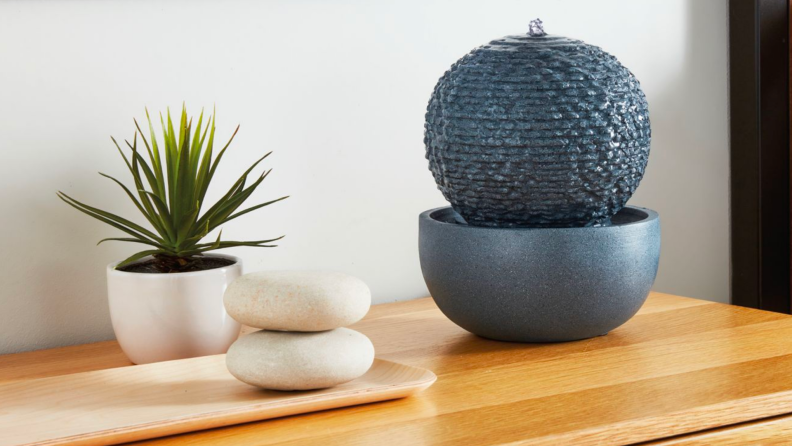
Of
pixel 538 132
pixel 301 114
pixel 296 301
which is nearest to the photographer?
pixel 296 301

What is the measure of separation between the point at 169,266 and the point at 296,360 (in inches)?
9.6

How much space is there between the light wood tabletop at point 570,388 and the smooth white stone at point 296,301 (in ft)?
0.24

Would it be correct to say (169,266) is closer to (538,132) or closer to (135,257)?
(135,257)

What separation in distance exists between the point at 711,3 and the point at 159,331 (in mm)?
971

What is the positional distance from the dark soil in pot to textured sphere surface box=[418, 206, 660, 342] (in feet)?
0.75

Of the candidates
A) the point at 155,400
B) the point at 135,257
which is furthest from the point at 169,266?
the point at 155,400

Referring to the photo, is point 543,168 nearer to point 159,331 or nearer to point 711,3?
point 159,331

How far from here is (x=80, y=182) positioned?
0.96m

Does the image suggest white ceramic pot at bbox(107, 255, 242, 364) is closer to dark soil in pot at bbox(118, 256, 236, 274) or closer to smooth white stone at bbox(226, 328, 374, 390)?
dark soil in pot at bbox(118, 256, 236, 274)

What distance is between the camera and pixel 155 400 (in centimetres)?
69

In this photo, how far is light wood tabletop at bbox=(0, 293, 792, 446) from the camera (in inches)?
24.7

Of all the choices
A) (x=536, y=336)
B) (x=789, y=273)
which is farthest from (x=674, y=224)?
(x=536, y=336)

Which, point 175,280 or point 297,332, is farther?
point 175,280

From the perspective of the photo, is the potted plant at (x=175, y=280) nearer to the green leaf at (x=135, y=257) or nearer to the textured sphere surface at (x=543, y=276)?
the green leaf at (x=135, y=257)
